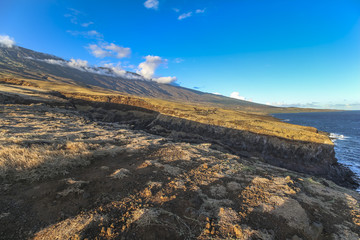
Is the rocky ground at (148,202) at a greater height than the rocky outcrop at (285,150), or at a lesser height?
greater

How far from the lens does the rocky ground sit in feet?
13.1

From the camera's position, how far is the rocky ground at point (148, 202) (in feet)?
13.1

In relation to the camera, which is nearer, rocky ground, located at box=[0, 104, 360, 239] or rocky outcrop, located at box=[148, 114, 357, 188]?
rocky ground, located at box=[0, 104, 360, 239]

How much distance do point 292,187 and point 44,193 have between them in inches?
427

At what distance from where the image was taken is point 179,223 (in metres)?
4.45

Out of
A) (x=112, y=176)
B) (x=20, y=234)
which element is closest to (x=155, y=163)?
(x=112, y=176)

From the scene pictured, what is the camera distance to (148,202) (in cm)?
525

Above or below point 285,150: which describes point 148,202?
above

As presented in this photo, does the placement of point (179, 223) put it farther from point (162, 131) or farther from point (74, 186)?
point (162, 131)

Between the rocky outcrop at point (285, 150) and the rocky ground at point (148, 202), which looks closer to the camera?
the rocky ground at point (148, 202)

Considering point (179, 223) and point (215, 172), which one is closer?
point (179, 223)

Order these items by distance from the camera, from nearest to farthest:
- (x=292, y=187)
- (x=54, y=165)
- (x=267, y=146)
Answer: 1. (x=54, y=165)
2. (x=292, y=187)
3. (x=267, y=146)

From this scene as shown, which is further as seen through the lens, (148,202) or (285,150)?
(285,150)

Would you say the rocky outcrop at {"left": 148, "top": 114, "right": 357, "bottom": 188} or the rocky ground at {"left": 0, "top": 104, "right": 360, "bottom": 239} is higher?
the rocky ground at {"left": 0, "top": 104, "right": 360, "bottom": 239}
